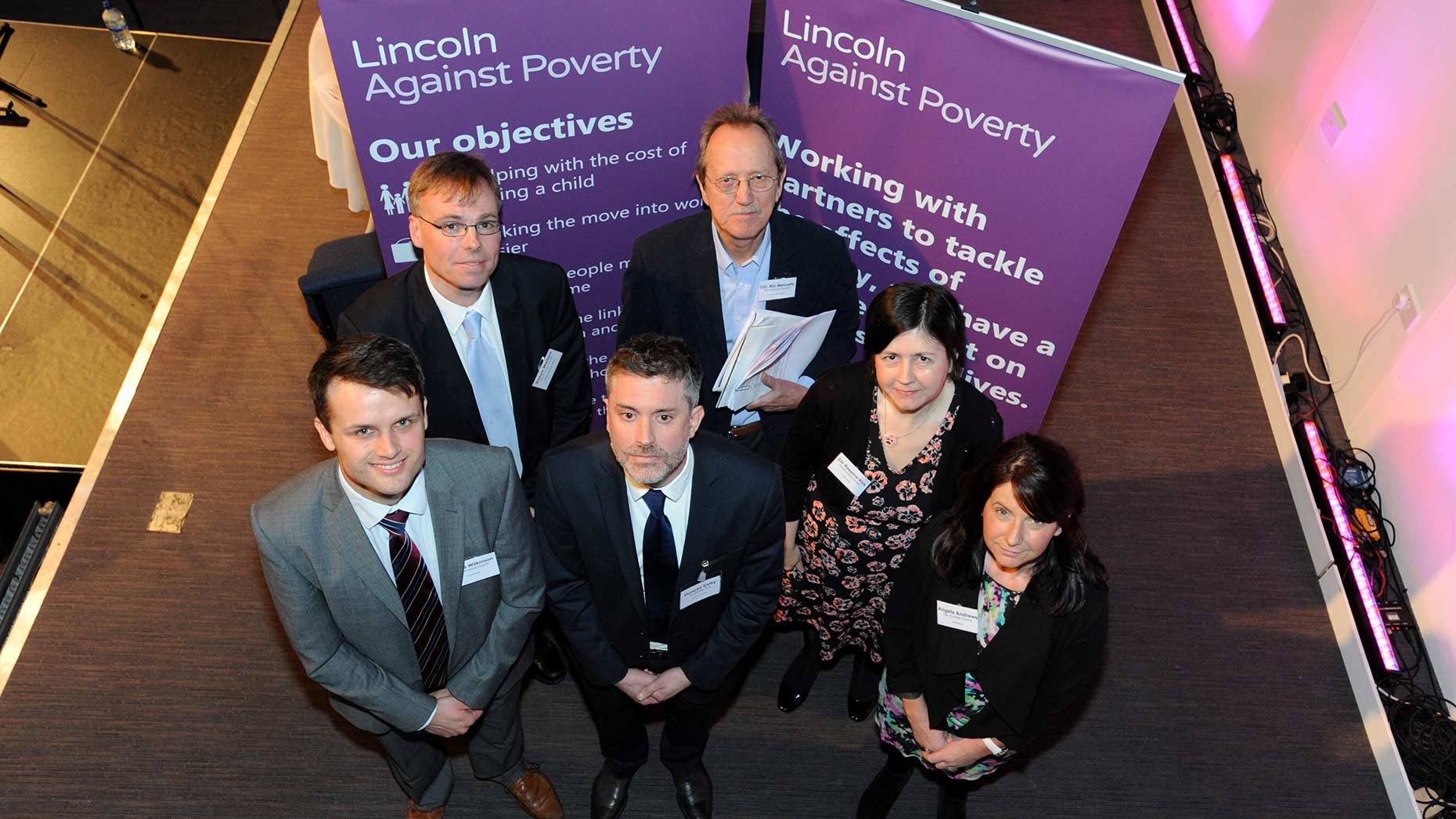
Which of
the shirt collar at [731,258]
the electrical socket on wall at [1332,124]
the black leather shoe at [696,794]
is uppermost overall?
the electrical socket on wall at [1332,124]

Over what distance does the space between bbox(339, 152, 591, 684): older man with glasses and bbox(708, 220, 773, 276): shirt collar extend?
0.45m

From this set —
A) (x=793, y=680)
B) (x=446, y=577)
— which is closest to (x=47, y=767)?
(x=446, y=577)

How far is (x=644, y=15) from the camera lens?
3.32m

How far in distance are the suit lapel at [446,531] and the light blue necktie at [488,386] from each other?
15.1 inches

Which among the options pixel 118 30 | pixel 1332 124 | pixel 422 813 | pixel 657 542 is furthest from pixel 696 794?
pixel 118 30

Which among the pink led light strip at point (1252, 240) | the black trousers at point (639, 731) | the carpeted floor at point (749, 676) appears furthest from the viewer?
the pink led light strip at point (1252, 240)

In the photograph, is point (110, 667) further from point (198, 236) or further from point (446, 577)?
point (198, 236)

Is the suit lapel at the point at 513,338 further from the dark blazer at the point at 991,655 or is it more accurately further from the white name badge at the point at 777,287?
the dark blazer at the point at 991,655

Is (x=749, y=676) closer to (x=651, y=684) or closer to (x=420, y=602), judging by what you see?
(x=651, y=684)

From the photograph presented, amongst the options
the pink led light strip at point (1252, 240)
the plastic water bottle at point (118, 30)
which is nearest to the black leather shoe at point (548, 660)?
the pink led light strip at point (1252, 240)

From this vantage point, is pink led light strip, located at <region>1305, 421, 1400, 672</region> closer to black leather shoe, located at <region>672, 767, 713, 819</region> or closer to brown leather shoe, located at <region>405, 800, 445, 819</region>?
black leather shoe, located at <region>672, 767, 713, 819</region>

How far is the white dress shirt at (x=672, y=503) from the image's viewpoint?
2770 millimetres

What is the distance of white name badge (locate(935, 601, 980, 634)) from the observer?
2.79 metres

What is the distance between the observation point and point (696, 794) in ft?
11.5
